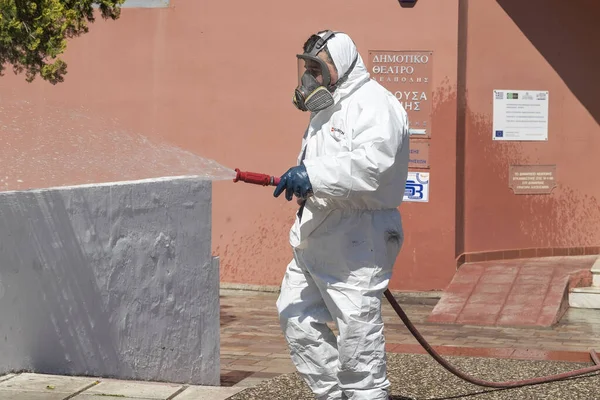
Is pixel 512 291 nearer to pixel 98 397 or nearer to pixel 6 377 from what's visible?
pixel 98 397

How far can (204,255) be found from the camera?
21.6ft

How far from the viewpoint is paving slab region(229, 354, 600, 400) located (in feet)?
19.9

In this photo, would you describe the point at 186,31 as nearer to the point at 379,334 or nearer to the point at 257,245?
the point at 257,245

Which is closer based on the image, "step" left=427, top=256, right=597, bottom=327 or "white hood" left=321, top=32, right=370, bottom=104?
"white hood" left=321, top=32, right=370, bottom=104

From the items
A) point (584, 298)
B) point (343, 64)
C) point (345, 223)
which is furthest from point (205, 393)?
point (584, 298)

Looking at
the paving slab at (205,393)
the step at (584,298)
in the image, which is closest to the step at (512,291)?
the step at (584,298)

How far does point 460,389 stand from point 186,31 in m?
5.94

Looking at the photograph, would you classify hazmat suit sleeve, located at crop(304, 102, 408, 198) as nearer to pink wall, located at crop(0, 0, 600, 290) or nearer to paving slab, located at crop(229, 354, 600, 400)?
paving slab, located at crop(229, 354, 600, 400)

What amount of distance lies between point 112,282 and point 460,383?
213cm

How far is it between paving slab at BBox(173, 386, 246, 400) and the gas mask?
1.56 meters

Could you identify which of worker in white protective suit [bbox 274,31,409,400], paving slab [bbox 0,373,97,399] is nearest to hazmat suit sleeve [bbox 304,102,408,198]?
worker in white protective suit [bbox 274,31,409,400]

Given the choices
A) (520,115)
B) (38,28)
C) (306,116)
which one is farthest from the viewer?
(520,115)

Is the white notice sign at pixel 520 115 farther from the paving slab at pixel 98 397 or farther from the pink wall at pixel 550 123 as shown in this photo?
the paving slab at pixel 98 397

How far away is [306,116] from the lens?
10.9 meters
